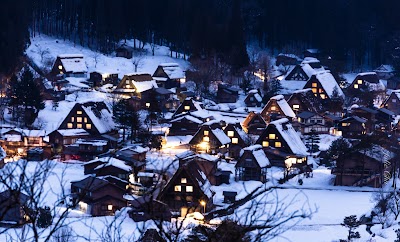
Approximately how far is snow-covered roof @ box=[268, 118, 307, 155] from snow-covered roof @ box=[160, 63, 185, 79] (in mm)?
10708

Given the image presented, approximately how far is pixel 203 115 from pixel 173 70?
7535 millimetres

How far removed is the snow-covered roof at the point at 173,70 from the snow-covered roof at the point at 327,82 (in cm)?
632

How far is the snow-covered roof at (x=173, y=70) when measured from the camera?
34531 millimetres

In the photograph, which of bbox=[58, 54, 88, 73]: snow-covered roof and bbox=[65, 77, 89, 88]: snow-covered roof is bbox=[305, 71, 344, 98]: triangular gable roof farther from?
bbox=[58, 54, 88, 73]: snow-covered roof

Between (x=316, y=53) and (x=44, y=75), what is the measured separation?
17391 mm

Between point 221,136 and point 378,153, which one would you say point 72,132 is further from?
point 378,153

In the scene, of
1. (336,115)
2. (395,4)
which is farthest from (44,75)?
(395,4)

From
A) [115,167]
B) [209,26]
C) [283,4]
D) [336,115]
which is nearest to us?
[115,167]

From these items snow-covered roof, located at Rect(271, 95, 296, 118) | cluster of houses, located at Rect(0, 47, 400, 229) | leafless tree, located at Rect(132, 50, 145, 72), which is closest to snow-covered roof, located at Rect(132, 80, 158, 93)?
cluster of houses, located at Rect(0, 47, 400, 229)

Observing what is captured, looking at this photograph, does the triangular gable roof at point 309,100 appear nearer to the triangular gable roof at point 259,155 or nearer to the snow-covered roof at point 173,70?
the snow-covered roof at point 173,70

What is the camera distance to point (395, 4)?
4359 cm

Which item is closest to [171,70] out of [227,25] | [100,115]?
[227,25]

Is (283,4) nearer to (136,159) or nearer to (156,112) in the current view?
(156,112)

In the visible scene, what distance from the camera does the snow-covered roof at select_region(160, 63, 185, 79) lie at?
34.5 m
